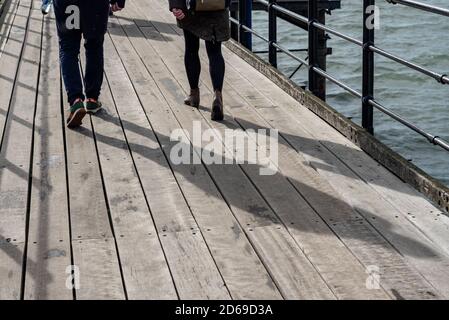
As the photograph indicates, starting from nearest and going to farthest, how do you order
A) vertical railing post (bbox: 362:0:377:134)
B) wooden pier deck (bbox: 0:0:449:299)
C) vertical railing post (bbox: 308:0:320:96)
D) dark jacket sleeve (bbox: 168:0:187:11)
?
1. wooden pier deck (bbox: 0:0:449:299)
2. vertical railing post (bbox: 362:0:377:134)
3. dark jacket sleeve (bbox: 168:0:187:11)
4. vertical railing post (bbox: 308:0:320:96)

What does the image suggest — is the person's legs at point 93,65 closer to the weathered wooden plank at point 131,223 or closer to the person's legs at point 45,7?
the weathered wooden plank at point 131,223

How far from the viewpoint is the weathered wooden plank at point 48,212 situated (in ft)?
13.3

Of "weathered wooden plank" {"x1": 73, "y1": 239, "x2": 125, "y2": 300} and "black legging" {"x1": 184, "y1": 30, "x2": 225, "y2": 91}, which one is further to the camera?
"black legging" {"x1": 184, "y1": 30, "x2": 225, "y2": 91}

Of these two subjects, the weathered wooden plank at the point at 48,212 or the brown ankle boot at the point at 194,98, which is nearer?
the weathered wooden plank at the point at 48,212

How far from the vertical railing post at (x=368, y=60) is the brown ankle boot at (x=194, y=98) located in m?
1.40

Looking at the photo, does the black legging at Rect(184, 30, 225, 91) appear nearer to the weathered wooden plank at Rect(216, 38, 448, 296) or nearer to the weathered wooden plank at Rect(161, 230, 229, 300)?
the weathered wooden plank at Rect(216, 38, 448, 296)

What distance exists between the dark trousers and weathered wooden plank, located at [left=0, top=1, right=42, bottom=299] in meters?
0.43

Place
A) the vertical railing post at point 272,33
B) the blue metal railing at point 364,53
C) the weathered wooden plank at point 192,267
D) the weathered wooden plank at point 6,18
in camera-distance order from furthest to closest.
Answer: the weathered wooden plank at point 6,18
the vertical railing post at point 272,33
the blue metal railing at point 364,53
the weathered wooden plank at point 192,267

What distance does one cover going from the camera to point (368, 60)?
236 inches

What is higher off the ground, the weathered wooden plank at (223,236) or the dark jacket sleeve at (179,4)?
the dark jacket sleeve at (179,4)

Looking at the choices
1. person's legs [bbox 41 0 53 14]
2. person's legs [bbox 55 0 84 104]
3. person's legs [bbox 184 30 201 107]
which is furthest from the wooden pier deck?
person's legs [bbox 41 0 53 14]

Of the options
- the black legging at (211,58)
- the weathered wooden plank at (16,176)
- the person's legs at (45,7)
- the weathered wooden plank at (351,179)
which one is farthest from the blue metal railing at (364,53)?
the person's legs at (45,7)

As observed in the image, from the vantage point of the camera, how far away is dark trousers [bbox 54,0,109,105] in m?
6.49
